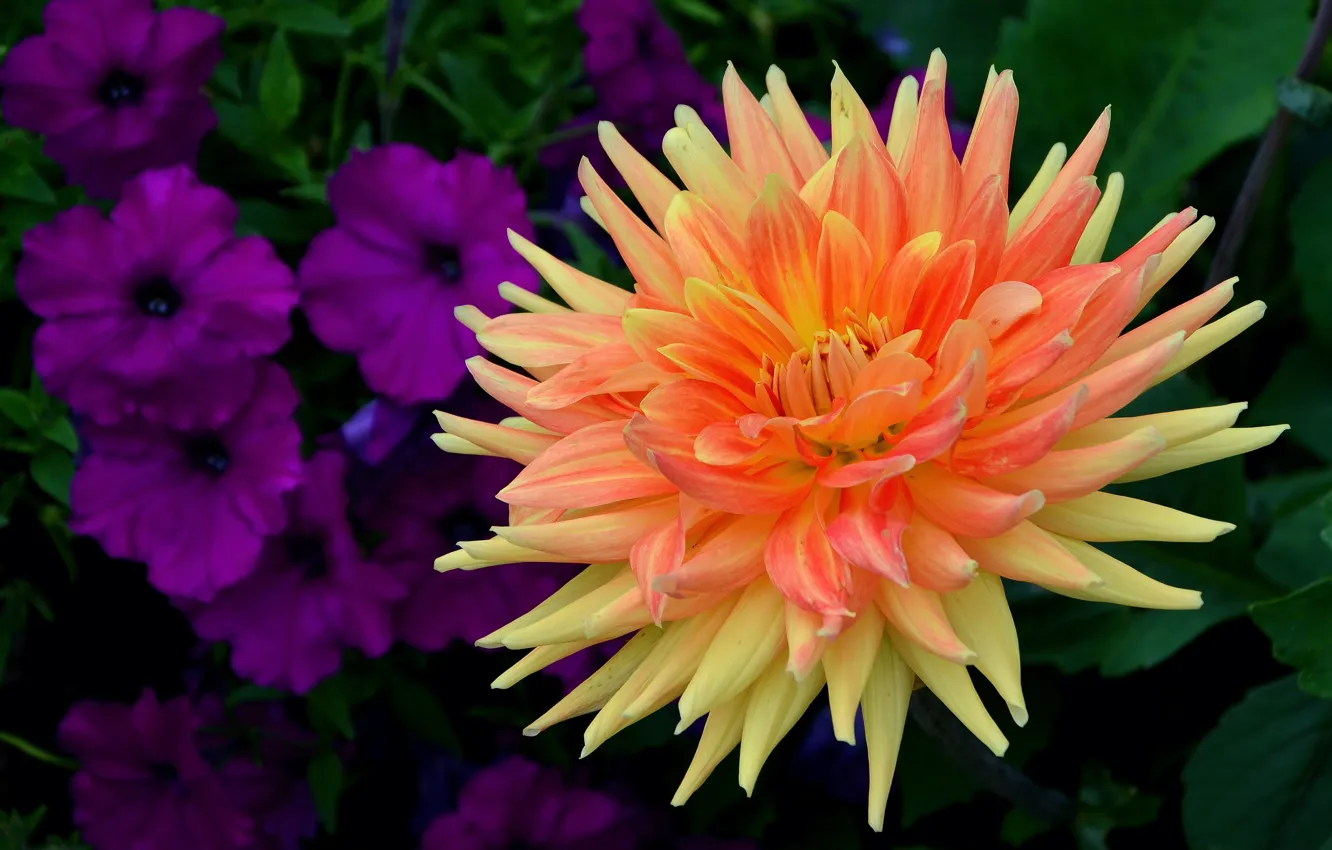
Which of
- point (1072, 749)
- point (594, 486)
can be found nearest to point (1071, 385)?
point (594, 486)

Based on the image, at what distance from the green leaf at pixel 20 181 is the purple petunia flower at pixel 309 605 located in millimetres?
279

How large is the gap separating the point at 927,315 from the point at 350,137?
64 cm

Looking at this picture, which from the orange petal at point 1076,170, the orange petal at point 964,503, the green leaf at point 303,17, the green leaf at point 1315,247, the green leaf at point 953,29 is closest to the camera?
the orange petal at point 964,503

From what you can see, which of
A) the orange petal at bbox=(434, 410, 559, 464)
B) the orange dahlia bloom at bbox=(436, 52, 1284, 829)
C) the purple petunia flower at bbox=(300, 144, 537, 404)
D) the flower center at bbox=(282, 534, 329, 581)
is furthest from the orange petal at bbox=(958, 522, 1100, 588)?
the flower center at bbox=(282, 534, 329, 581)

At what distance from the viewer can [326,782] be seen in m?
0.86

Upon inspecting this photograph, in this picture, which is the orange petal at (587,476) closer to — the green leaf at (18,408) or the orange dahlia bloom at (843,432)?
the orange dahlia bloom at (843,432)

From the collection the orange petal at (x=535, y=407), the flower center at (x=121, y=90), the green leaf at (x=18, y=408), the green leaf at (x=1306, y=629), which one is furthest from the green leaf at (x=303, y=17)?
the green leaf at (x=1306, y=629)

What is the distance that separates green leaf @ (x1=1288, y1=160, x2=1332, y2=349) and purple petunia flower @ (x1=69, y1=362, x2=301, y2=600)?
843mm

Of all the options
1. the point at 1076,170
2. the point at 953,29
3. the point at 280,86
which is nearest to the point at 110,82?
the point at 280,86

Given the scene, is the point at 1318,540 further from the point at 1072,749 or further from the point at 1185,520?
the point at 1185,520

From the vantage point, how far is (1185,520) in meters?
0.48

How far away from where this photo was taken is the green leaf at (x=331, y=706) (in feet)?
2.69

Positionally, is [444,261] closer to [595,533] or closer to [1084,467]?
[595,533]

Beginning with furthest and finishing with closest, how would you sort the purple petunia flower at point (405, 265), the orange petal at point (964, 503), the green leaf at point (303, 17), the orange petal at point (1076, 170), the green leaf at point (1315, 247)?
the green leaf at point (1315, 247)
the green leaf at point (303, 17)
the purple petunia flower at point (405, 265)
the orange petal at point (1076, 170)
the orange petal at point (964, 503)
